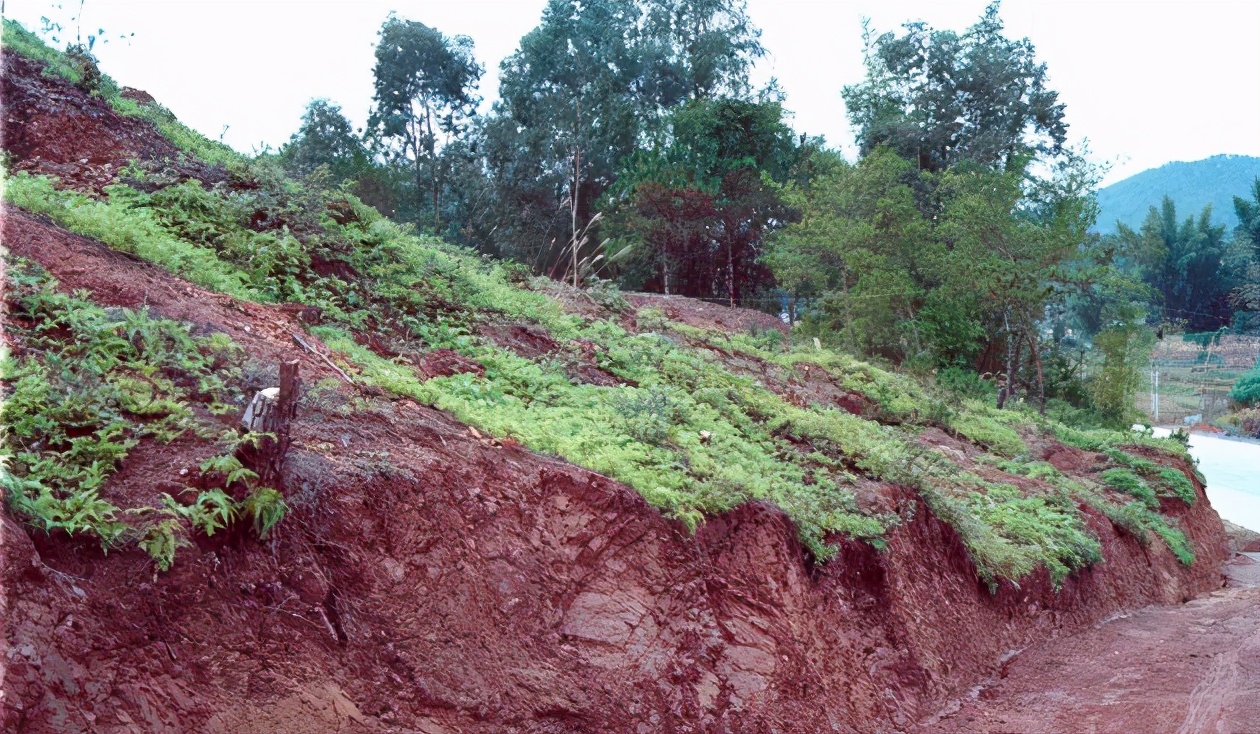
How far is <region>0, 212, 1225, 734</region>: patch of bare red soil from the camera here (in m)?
3.82

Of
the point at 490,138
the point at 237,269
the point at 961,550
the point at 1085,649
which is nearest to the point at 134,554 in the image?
the point at 237,269

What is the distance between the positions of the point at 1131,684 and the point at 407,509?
20.9ft

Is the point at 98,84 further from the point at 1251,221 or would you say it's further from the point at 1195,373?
the point at 1251,221

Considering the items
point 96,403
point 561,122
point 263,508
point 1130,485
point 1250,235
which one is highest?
point 561,122

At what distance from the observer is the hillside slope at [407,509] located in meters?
4.07

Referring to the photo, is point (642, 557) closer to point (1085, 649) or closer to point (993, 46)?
point (1085, 649)

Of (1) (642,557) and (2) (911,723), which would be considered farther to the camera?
(2) (911,723)

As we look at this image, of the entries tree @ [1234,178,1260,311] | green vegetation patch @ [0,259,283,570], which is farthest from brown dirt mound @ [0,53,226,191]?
tree @ [1234,178,1260,311]

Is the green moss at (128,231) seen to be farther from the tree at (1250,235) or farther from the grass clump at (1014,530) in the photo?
the tree at (1250,235)

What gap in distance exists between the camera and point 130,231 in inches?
290

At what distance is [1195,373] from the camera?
3297 centimetres

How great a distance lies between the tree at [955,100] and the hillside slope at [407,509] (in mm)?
21665

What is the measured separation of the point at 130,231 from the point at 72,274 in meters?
1.20

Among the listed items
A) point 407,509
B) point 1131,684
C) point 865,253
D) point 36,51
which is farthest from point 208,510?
point 865,253
